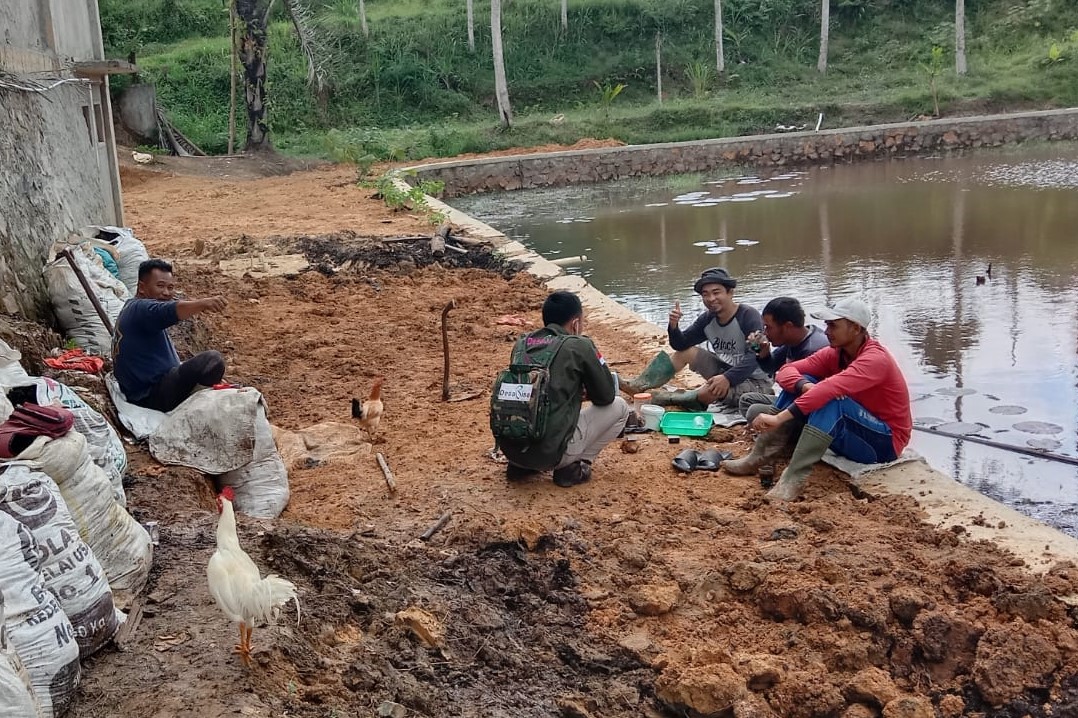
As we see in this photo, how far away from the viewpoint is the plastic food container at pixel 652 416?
6.45 m

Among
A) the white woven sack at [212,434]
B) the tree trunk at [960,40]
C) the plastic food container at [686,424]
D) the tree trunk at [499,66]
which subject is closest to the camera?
the white woven sack at [212,434]

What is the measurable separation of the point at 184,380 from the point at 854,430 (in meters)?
3.67

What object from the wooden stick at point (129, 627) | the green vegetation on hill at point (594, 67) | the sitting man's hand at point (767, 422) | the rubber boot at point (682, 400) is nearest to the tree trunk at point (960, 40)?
the green vegetation on hill at point (594, 67)

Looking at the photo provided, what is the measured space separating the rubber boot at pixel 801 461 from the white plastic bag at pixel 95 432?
3.22 m

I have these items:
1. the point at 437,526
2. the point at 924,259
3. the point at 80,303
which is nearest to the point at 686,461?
the point at 437,526

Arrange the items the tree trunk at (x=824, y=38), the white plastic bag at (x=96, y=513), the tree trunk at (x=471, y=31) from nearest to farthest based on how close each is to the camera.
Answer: the white plastic bag at (x=96, y=513), the tree trunk at (x=824, y=38), the tree trunk at (x=471, y=31)

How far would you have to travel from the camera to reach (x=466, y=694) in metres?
3.40

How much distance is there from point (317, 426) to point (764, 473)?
Answer: 2.94m

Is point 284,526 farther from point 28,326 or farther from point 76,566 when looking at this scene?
point 28,326

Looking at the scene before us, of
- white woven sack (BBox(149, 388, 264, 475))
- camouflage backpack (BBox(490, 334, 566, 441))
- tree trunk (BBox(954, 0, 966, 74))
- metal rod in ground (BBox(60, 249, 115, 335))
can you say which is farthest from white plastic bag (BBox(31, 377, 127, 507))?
tree trunk (BBox(954, 0, 966, 74))

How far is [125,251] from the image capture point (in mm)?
8391

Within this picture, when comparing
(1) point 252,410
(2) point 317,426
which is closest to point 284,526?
(1) point 252,410

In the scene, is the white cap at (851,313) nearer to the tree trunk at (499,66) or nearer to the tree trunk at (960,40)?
the tree trunk at (499,66)

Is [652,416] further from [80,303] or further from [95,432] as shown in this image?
[80,303]
